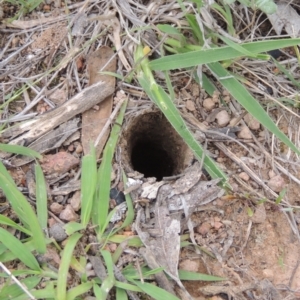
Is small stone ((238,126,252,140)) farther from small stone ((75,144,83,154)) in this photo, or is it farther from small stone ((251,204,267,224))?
small stone ((75,144,83,154))

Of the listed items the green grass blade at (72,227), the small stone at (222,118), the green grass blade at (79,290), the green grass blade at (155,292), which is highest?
the small stone at (222,118)

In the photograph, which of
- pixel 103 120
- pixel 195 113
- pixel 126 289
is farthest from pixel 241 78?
pixel 126 289

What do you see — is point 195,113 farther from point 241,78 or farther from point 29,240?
point 29,240

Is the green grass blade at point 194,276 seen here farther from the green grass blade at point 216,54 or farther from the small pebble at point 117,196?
the green grass blade at point 216,54

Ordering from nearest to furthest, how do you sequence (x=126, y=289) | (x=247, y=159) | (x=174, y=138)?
(x=126, y=289) → (x=247, y=159) → (x=174, y=138)

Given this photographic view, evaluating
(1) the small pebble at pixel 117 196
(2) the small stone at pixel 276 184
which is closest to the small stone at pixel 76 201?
(1) the small pebble at pixel 117 196

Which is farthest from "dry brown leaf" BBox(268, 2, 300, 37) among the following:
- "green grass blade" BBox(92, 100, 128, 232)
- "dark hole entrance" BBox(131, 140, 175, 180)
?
"green grass blade" BBox(92, 100, 128, 232)
